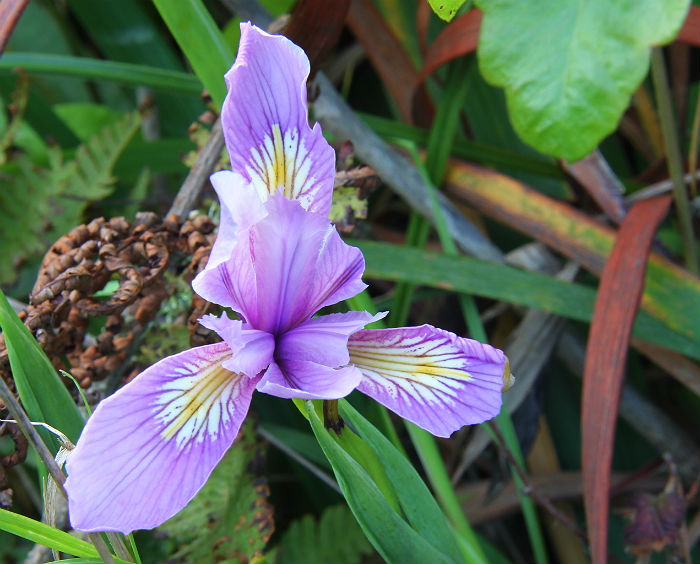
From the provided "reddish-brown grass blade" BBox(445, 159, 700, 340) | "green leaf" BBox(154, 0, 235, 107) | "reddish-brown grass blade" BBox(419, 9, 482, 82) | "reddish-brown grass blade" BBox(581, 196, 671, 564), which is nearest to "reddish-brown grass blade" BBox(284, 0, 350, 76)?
"green leaf" BBox(154, 0, 235, 107)

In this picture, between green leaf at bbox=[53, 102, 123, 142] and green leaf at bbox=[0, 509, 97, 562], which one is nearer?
green leaf at bbox=[0, 509, 97, 562]

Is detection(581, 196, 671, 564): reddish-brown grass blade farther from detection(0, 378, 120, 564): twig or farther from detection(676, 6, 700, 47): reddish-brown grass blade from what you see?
detection(0, 378, 120, 564): twig

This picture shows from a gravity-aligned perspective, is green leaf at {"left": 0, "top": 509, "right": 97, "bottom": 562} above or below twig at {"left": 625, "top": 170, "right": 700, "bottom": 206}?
below

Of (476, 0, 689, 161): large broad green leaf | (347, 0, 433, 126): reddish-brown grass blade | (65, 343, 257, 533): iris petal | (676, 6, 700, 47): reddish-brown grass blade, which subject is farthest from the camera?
(347, 0, 433, 126): reddish-brown grass blade

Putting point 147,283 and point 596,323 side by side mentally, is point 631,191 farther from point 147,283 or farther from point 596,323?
point 147,283

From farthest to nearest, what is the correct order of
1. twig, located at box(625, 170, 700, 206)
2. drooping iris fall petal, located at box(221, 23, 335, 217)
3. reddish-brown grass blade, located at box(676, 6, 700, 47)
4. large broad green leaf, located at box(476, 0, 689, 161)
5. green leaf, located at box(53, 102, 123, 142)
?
green leaf, located at box(53, 102, 123, 142) → twig, located at box(625, 170, 700, 206) → reddish-brown grass blade, located at box(676, 6, 700, 47) → large broad green leaf, located at box(476, 0, 689, 161) → drooping iris fall petal, located at box(221, 23, 335, 217)
